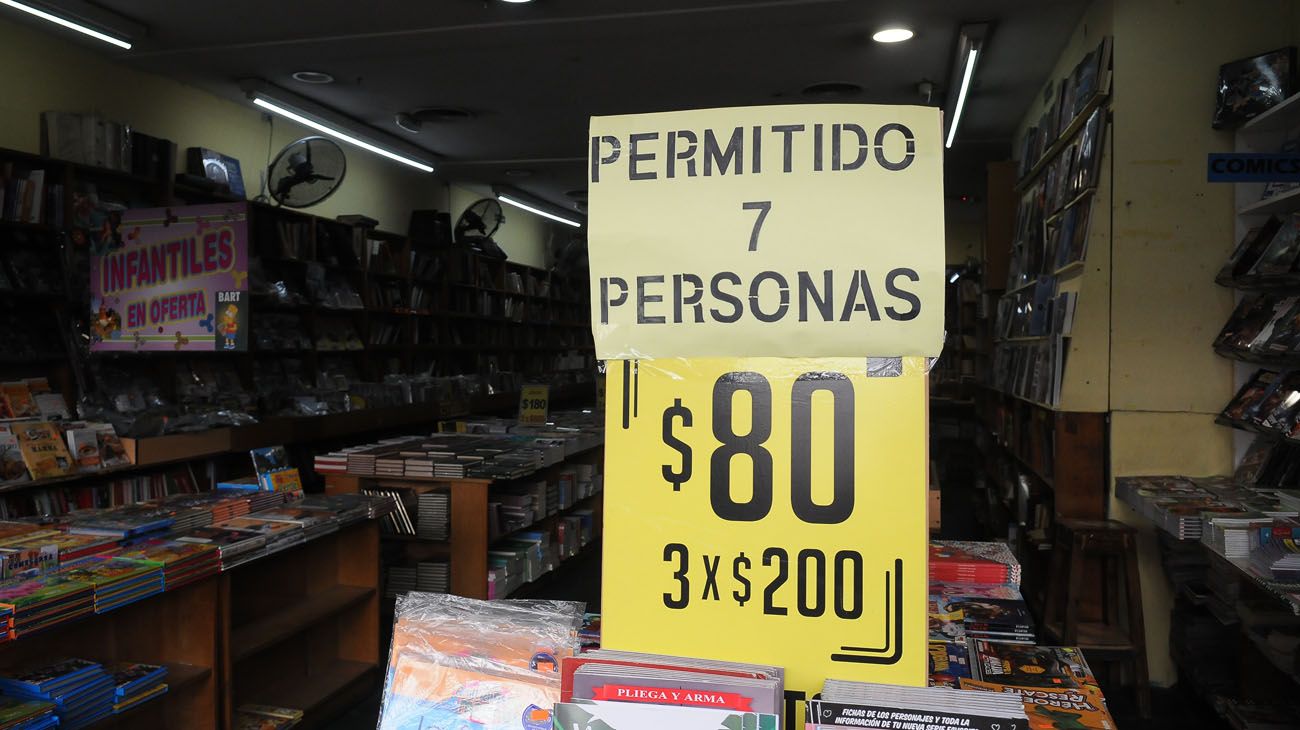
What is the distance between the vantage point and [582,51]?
5445 millimetres

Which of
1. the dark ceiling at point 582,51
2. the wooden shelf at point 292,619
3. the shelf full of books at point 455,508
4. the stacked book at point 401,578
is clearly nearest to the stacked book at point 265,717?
the wooden shelf at point 292,619

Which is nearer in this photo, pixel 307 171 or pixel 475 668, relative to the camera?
pixel 475 668

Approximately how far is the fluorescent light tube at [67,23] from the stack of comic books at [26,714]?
350 cm

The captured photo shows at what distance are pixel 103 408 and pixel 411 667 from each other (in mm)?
4600

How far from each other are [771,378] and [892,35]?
4.56m

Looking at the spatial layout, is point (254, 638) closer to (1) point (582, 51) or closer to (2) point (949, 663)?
(2) point (949, 663)

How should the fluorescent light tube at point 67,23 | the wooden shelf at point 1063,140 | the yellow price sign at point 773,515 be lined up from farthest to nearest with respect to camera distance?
the fluorescent light tube at point 67,23 < the wooden shelf at point 1063,140 < the yellow price sign at point 773,515

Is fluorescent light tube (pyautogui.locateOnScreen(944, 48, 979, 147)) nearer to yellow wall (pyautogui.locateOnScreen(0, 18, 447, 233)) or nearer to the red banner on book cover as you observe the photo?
the red banner on book cover

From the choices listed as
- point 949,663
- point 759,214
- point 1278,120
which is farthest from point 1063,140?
point 759,214

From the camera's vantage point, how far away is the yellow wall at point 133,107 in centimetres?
491

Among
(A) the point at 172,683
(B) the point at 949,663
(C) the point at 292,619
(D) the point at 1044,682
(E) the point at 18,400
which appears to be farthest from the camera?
(E) the point at 18,400

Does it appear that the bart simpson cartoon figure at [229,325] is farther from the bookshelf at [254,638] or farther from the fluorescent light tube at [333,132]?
the fluorescent light tube at [333,132]

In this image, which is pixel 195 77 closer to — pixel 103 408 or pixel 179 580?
pixel 103 408

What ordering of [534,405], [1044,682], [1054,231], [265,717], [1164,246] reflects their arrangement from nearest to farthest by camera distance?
[1044,682] → [265,717] → [1164,246] → [1054,231] → [534,405]
